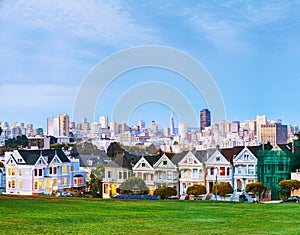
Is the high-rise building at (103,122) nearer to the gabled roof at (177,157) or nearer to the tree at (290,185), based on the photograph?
the gabled roof at (177,157)

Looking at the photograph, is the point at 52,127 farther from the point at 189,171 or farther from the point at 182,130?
the point at 189,171

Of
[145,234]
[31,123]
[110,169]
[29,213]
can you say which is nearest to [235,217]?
[145,234]

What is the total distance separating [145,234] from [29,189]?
4290 mm

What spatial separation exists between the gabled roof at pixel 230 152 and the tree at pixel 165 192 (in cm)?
89

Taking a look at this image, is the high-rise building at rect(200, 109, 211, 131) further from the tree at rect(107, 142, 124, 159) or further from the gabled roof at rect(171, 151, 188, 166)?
the tree at rect(107, 142, 124, 159)

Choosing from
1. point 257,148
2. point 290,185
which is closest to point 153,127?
point 257,148

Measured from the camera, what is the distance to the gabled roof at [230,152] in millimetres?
7684

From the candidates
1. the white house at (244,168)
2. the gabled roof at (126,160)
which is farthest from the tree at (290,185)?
the gabled roof at (126,160)

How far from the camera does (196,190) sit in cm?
766

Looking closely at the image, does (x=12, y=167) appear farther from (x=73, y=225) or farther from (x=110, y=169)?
(x=73, y=225)

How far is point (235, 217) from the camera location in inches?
194

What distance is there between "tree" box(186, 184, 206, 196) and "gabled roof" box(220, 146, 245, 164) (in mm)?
556

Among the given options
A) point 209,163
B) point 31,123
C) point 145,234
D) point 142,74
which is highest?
point 142,74

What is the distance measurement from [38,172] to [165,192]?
1.91 meters
